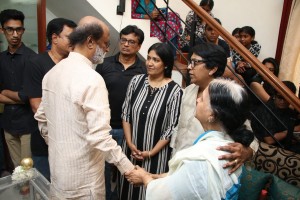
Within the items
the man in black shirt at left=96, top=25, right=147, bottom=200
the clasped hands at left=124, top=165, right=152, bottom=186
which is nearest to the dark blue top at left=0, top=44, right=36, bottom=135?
the man in black shirt at left=96, top=25, right=147, bottom=200

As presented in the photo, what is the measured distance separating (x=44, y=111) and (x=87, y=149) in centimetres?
34

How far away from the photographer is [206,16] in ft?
5.79

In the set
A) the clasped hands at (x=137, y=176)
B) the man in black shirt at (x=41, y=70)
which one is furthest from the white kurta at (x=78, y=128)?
the man in black shirt at (x=41, y=70)

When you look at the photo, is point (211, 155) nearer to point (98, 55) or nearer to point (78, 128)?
point (78, 128)

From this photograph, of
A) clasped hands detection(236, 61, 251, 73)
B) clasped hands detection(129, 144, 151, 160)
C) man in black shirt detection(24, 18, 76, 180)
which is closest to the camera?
man in black shirt detection(24, 18, 76, 180)

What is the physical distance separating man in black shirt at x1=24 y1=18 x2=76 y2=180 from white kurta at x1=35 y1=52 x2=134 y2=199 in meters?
0.33

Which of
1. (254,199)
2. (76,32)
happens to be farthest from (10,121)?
(254,199)

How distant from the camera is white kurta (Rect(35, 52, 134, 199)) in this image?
112 centimetres

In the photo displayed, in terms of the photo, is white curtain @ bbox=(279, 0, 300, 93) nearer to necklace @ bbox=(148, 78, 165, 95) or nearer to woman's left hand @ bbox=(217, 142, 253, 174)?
necklace @ bbox=(148, 78, 165, 95)

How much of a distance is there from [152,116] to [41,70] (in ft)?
2.48

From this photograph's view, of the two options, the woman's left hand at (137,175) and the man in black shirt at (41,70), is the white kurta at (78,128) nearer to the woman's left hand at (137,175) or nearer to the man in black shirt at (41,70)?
the woman's left hand at (137,175)

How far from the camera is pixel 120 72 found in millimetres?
2033

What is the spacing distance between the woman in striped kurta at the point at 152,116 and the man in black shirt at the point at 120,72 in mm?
205

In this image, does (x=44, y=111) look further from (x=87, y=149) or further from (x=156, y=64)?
(x=156, y=64)
